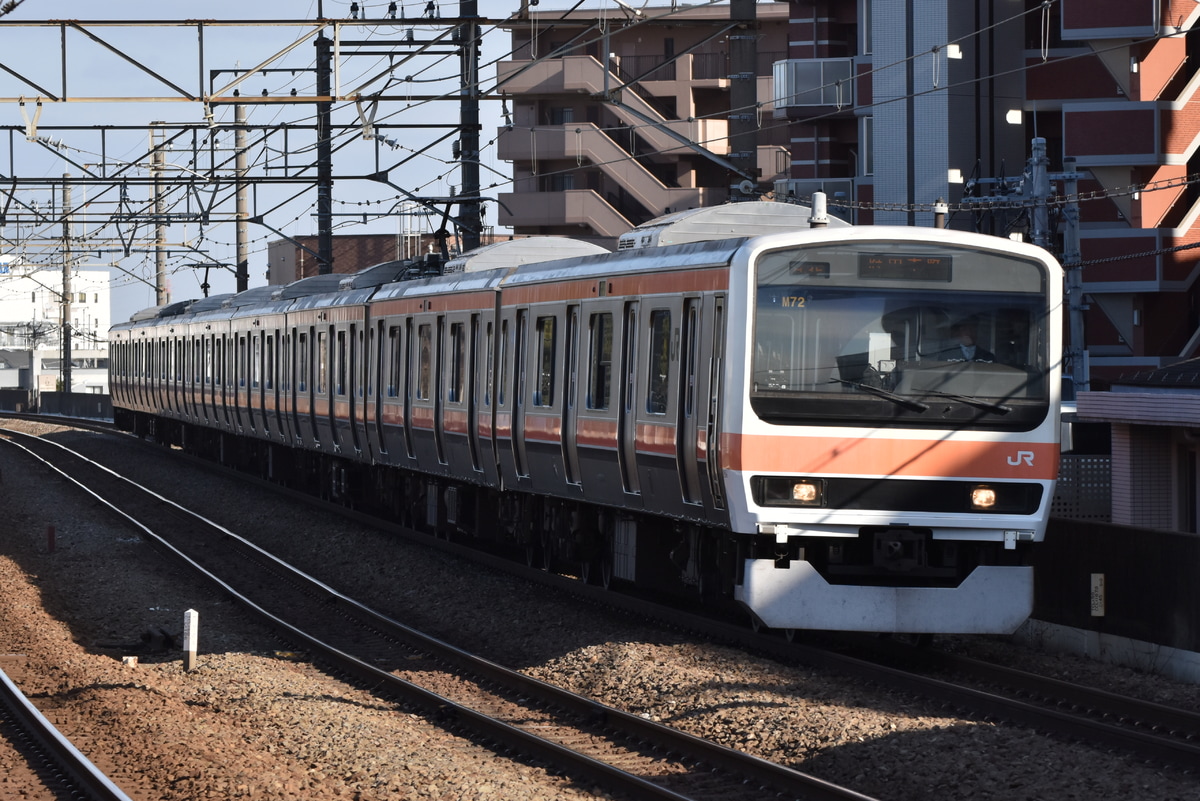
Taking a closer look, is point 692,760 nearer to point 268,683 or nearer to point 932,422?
point 932,422

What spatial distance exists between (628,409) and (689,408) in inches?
56.2

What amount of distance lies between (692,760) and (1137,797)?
2291 mm

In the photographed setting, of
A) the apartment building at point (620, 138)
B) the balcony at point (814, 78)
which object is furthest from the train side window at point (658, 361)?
the apartment building at point (620, 138)

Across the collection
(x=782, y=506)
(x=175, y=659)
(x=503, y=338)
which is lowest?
(x=175, y=659)

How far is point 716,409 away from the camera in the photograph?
37.5ft

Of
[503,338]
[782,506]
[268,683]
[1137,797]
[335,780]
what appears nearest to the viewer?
[1137,797]

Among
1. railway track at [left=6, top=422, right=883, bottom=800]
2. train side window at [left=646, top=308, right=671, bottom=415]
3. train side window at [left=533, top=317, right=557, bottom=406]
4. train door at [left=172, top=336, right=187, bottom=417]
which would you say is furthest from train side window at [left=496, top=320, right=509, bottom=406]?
train door at [left=172, top=336, right=187, bottom=417]

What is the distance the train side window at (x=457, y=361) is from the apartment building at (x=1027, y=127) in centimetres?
927

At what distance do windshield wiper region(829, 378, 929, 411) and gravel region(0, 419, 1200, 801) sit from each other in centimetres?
185

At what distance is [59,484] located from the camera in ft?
98.1

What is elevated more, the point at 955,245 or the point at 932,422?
the point at 955,245

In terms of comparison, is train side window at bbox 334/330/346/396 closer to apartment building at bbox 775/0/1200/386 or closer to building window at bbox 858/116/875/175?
apartment building at bbox 775/0/1200/386

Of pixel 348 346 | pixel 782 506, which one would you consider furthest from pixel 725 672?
pixel 348 346

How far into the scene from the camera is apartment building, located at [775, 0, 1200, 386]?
96.5ft
